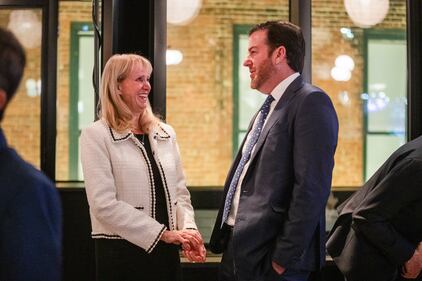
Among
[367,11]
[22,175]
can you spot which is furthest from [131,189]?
[367,11]

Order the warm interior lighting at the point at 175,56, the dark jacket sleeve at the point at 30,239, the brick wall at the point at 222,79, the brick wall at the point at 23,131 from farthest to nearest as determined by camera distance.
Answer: the warm interior lighting at the point at 175,56 → the brick wall at the point at 222,79 → the brick wall at the point at 23,131 → the dark jacket sleeve at the point at 30,239

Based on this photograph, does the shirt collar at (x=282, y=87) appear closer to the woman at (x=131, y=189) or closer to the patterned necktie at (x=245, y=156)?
the patterned necktie at (x=245, y=156)

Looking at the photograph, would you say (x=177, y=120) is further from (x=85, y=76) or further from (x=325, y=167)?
(x=325, y=167)

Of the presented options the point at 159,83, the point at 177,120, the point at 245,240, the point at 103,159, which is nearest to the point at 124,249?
the point at 103,159

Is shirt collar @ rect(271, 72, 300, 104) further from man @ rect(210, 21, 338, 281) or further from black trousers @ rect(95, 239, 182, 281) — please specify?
black trousers @ rect(95, 239, 182, 281)

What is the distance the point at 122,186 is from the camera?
2.80 m

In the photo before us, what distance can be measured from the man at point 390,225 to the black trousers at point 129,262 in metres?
0.77

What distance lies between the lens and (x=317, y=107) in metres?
2.53

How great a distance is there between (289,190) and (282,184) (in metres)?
0.05

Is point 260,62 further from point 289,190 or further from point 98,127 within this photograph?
point 98,127

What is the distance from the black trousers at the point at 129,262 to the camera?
2.81m

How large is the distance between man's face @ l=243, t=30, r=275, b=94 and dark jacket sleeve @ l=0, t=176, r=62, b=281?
1.51 metres

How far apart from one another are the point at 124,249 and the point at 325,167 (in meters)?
0.93

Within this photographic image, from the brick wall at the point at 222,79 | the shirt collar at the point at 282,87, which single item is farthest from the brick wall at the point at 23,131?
the shirt collar at the point at 282,87
